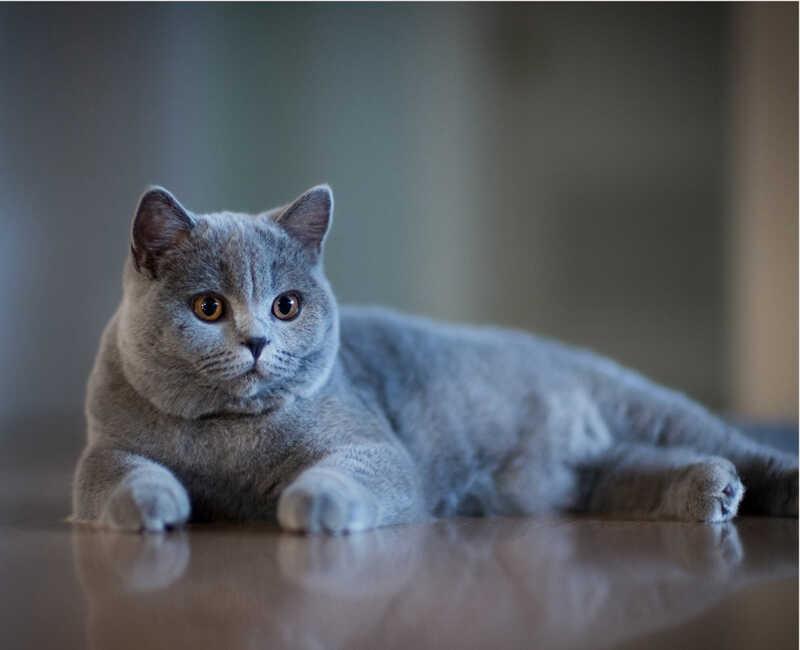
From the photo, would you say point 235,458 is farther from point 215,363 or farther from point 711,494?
Answer: point 711,494

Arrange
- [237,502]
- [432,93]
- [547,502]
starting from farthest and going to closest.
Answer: [432,93] < [547,502] < [237,502]

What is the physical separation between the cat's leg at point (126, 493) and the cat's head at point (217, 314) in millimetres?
105

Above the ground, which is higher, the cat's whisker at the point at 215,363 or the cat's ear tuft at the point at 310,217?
the cat's ear tuft at the point at 310,217

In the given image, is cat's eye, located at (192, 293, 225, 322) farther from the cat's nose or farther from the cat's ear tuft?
the cat's ear tuft

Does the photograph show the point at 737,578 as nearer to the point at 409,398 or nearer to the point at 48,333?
the point at 409,398

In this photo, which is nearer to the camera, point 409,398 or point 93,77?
point 409,398

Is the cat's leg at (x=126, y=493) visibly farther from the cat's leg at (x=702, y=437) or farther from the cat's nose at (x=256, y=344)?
the cat's leg at (x=702, y=437)

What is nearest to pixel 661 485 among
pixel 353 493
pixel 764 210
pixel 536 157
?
pixel 353 493

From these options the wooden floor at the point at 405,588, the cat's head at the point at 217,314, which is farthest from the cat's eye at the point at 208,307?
the wooden floor at the point at 405,588

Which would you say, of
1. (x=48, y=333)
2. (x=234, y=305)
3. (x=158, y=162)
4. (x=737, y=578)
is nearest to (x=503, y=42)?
(x=158, y=162)

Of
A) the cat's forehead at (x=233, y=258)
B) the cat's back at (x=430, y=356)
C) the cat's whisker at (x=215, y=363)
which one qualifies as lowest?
the cat's back at (x=430, y=356)

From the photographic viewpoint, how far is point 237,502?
1616 mm

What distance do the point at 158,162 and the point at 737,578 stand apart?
9.52 ft

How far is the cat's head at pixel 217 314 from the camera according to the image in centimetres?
150
